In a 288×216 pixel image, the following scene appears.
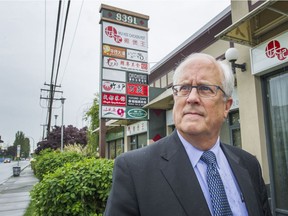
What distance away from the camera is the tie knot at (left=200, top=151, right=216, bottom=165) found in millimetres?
→ 1565

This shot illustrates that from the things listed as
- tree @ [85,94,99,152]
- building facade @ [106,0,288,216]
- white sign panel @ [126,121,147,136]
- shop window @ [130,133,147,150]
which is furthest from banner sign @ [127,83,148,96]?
tree @ [85,94,99,152]

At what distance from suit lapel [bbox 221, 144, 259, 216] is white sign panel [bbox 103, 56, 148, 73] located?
663cm

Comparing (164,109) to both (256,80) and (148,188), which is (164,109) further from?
(148,188)

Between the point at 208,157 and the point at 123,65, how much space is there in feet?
23.1

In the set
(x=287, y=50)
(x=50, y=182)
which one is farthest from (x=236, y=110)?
(x=50, y=182)

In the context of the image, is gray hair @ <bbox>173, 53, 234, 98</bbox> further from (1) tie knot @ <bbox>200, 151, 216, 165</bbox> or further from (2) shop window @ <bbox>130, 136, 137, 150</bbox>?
(2) shop window @ <bbox>130, 136, 137, 150</bbox>

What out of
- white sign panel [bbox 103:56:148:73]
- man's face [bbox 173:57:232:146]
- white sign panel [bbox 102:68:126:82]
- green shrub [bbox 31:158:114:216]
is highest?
white sign panel [bbox 103:56:148:73]

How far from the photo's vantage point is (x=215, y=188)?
1.45 meters

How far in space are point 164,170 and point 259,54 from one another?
496 cm

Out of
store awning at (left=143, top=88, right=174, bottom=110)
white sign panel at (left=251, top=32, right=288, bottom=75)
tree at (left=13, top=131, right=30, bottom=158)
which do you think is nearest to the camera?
white sign panel at (left=251, top=32, right=288, bottom=75)

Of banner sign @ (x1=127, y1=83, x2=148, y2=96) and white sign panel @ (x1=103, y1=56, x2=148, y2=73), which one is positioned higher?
white sign panel @ (x1=103, y1=56, x2=148, y2=73)

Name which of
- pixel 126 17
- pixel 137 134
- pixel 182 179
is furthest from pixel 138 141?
pixel 182 179

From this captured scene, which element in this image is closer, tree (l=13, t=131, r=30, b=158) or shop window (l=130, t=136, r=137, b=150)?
shop window (l=130, t=136, r=137, b=150)

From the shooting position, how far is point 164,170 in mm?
1438
